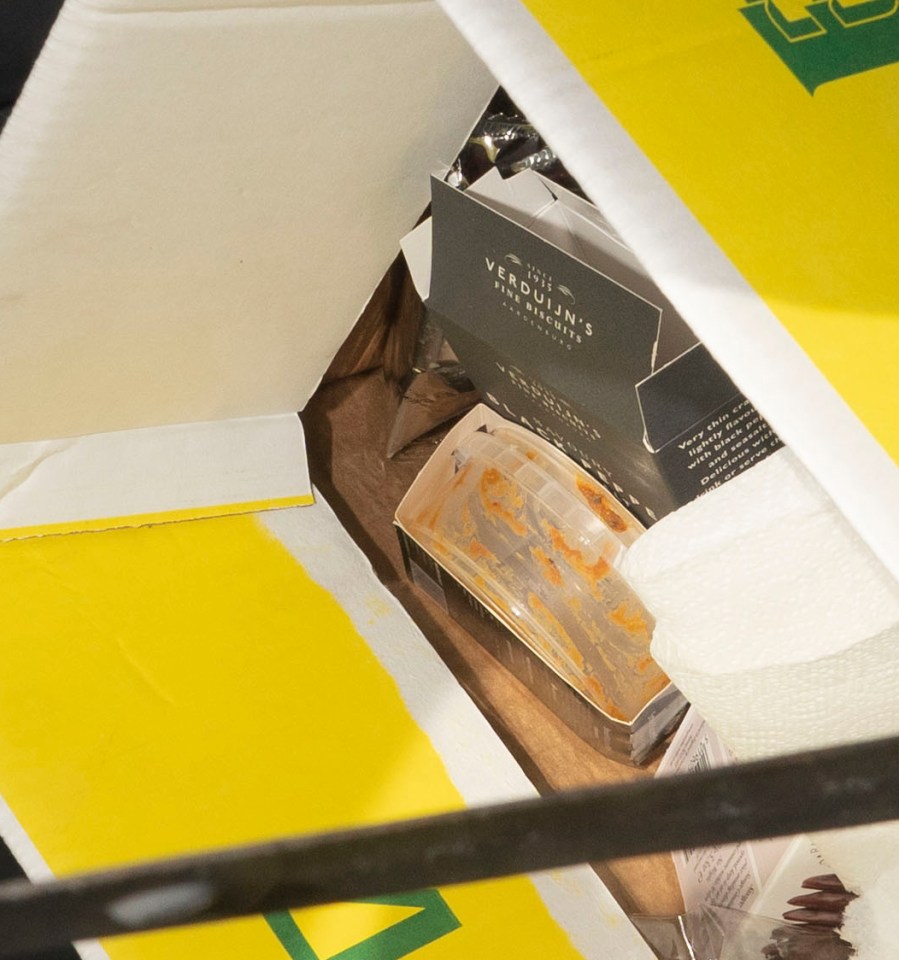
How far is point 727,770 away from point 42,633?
67 cm

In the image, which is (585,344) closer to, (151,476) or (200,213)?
(200,213)

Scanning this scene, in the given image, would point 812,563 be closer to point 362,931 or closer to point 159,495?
point 362,931

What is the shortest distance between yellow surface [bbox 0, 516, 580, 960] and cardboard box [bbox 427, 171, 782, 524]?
0.25 metres

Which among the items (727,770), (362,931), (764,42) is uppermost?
(764,42)

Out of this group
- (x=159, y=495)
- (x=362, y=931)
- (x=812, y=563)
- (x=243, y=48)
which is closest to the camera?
(x=812, y=563)

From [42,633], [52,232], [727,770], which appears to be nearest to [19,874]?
[42,633]

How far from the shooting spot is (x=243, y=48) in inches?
23.4

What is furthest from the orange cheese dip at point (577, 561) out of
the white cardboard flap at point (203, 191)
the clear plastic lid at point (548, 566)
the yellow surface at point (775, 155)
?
the yellow surface at point (775, 155)

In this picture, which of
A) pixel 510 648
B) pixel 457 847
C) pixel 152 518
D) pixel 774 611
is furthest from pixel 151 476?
pixel 457 847

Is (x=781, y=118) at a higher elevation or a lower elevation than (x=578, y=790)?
higher

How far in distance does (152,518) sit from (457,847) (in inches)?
27.6

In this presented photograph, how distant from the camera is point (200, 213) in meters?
0.71

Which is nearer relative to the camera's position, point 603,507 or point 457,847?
point 457,847

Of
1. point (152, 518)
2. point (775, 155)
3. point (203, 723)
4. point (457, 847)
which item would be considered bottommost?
point (457, 847)
